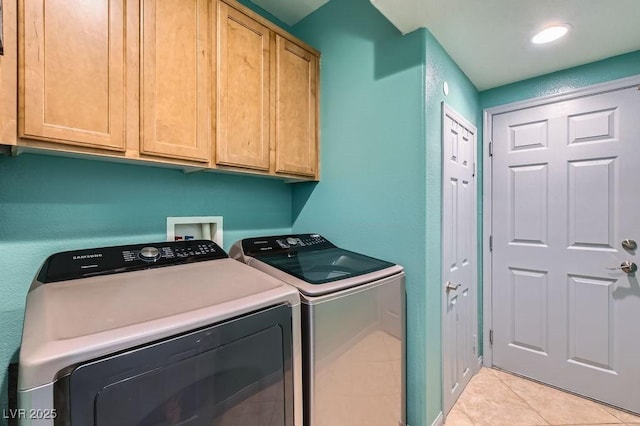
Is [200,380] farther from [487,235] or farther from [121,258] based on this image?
[487,235]

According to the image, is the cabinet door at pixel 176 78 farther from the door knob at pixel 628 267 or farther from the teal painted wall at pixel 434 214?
the door knob at pixel 628 267

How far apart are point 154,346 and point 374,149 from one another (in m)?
1.43

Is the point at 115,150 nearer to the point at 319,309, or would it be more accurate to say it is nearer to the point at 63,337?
the point at 63,337

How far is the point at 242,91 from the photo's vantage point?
4.89ft

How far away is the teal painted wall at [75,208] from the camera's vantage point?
111 centimetres

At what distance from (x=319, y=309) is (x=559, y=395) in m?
2.14

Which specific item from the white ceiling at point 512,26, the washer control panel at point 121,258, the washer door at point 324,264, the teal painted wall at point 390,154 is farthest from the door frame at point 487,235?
the washer control panel at point 121,258

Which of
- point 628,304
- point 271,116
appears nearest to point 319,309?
point 271,116

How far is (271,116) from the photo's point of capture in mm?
1637

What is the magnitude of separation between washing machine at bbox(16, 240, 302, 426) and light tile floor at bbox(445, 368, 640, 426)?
1.44 meters

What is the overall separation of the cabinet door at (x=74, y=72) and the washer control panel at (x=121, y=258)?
0.45 meters

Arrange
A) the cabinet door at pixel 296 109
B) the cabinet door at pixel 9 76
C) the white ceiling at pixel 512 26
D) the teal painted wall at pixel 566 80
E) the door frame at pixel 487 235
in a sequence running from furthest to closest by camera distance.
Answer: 1. the door frame at pixel 487 235
2. the teal painted wall at pixel 566 80
3. the cabinet door at pixel 296 109
4. the white ceiling at pixel 512 26
5. the cabinet door at pixel 9 76

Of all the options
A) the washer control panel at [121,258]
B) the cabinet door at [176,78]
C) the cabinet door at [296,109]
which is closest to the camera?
the washer control panel at [121,258]

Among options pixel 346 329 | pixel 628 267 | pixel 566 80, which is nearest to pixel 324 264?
pixel 346 329
